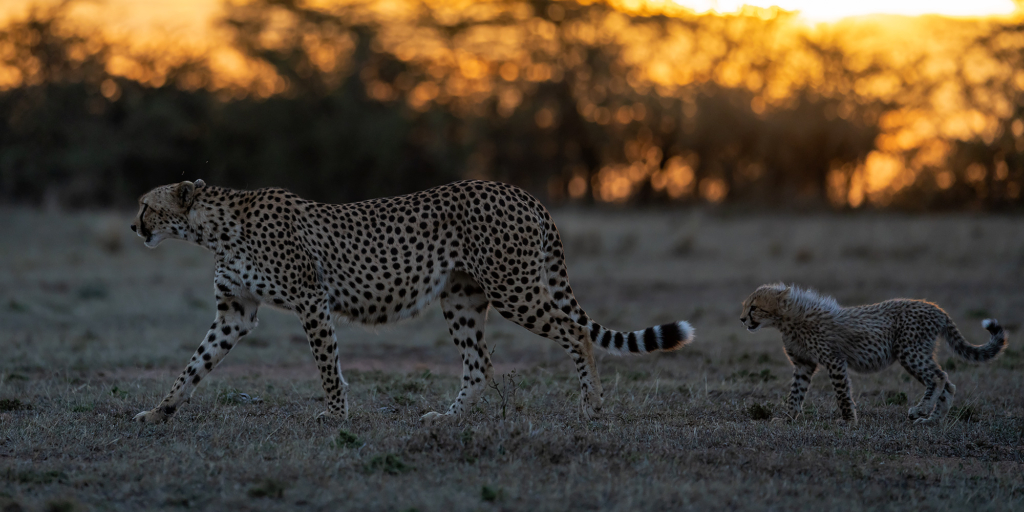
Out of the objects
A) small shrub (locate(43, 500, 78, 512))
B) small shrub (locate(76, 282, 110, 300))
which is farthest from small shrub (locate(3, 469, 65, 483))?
small shrub (locate(76, 282, 110, 300))

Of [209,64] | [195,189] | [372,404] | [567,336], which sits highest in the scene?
[209,64]

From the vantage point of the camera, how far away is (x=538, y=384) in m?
6.69

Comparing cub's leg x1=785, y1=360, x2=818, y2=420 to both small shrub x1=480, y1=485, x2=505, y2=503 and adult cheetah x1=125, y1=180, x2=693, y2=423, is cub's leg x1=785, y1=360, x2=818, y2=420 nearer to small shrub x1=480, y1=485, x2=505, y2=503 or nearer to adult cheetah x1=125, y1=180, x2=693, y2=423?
adult cheetah x1=125, y1=180, x2=693, y2=423

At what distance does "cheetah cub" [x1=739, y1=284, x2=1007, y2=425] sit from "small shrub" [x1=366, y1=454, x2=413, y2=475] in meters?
2.45

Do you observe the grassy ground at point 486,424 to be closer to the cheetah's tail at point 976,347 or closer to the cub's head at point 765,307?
the cheetah's tail at point 976,347

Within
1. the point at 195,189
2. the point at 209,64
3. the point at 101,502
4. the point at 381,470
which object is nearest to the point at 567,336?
the point at 381,470

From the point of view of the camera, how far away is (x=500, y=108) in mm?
31547

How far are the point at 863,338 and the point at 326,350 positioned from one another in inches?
121

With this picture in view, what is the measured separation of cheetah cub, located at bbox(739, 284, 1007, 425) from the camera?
5.70m

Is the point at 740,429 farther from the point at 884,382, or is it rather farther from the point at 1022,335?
the point at 1022,335

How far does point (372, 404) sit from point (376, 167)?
21.9m

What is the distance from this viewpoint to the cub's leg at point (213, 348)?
17.2 feet

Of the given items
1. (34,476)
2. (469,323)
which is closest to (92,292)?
(469,323)

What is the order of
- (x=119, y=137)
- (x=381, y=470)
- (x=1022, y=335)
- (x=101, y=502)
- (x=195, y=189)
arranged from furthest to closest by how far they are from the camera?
(x=119, y=137) → (x=1022, y=335) → (x=195, y=189) → (x=381, y=470) → (x=101, y=502)
